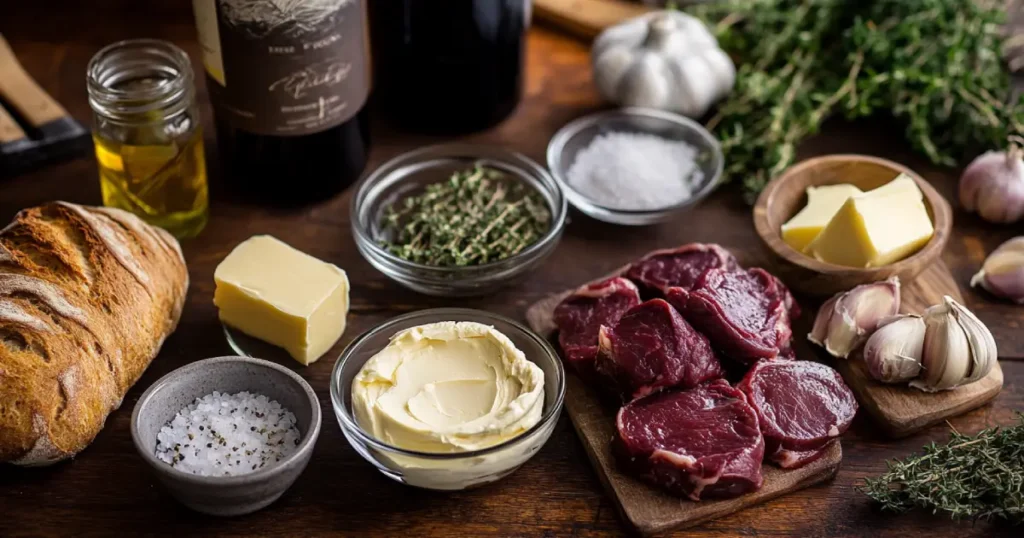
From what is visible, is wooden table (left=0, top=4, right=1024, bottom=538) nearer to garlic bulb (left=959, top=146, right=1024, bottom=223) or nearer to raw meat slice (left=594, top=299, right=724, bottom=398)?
garlic bulb (left=959, top=146, right=1024, bottom=223)

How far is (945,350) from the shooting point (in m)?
1.89

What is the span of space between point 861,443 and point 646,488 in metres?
0.44

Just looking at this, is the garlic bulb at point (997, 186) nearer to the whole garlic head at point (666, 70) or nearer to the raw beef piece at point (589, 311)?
the whole garlic head at point (666, 70)

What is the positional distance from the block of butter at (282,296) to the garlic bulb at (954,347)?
3.61 feet

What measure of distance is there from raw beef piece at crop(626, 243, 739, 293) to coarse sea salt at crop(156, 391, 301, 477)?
76cm

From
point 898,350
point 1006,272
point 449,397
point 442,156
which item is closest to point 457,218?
point 442,156

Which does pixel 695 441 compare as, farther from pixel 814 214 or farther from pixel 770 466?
pixel 814 214

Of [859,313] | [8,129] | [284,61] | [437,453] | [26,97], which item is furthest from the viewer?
[26,97]

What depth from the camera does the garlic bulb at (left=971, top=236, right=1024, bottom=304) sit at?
219 cm

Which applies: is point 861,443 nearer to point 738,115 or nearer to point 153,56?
point 738,115

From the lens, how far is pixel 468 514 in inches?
70.3

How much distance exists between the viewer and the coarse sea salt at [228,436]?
1.71 metres

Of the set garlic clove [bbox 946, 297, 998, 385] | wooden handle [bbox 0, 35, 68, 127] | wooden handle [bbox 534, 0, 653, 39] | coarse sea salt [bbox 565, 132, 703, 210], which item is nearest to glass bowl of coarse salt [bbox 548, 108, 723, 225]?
coarse sea salt [bbox 565, 132, 703, 210]

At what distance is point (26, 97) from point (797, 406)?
6.32 feet
